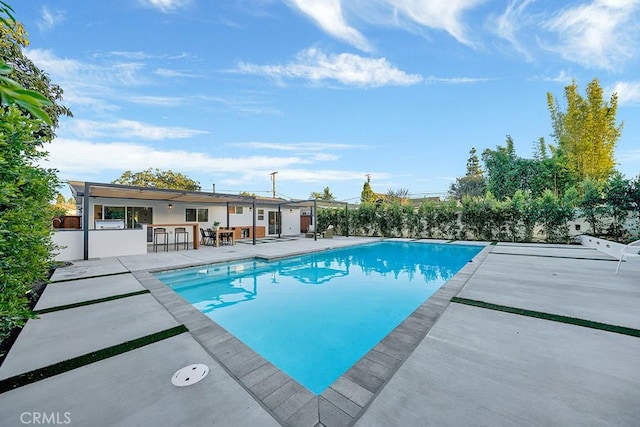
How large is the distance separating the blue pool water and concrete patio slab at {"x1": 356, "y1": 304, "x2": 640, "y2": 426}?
1.07 m

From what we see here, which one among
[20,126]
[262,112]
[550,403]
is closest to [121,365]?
[20,126]

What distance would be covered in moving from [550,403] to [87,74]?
12922mm

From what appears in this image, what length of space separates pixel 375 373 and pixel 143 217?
531 inches

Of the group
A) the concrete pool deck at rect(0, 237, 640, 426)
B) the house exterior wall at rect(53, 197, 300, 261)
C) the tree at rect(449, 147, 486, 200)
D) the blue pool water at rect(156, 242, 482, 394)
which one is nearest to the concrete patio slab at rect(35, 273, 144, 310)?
the concrete pool deck at rect(0, 237, 640, 426)

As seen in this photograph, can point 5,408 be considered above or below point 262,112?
below

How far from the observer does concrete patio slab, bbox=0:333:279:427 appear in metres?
1.96

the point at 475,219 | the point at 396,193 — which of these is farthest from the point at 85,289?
the point at 396,193

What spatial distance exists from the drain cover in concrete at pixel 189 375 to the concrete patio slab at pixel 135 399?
45mm

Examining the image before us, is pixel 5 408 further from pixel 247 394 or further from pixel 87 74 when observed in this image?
pixel 87 74

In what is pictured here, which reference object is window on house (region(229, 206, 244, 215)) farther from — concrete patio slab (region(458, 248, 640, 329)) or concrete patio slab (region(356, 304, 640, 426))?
concrete patio slab (region(356, 304, 640, 426))

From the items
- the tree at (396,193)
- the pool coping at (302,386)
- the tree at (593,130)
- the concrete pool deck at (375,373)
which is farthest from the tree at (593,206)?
the tree at (396,193)

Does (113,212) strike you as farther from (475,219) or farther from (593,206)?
(593,206)

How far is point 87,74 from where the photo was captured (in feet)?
29.1

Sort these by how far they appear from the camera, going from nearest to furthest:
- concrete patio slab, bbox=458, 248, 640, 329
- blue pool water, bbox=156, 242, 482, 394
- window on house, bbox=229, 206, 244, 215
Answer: blue pool water, bbox=156, 242, 482, 394, concrete patio slab, bbox=458, 248, 640, 329, window on house, bbox=229, 206, 244, 215
